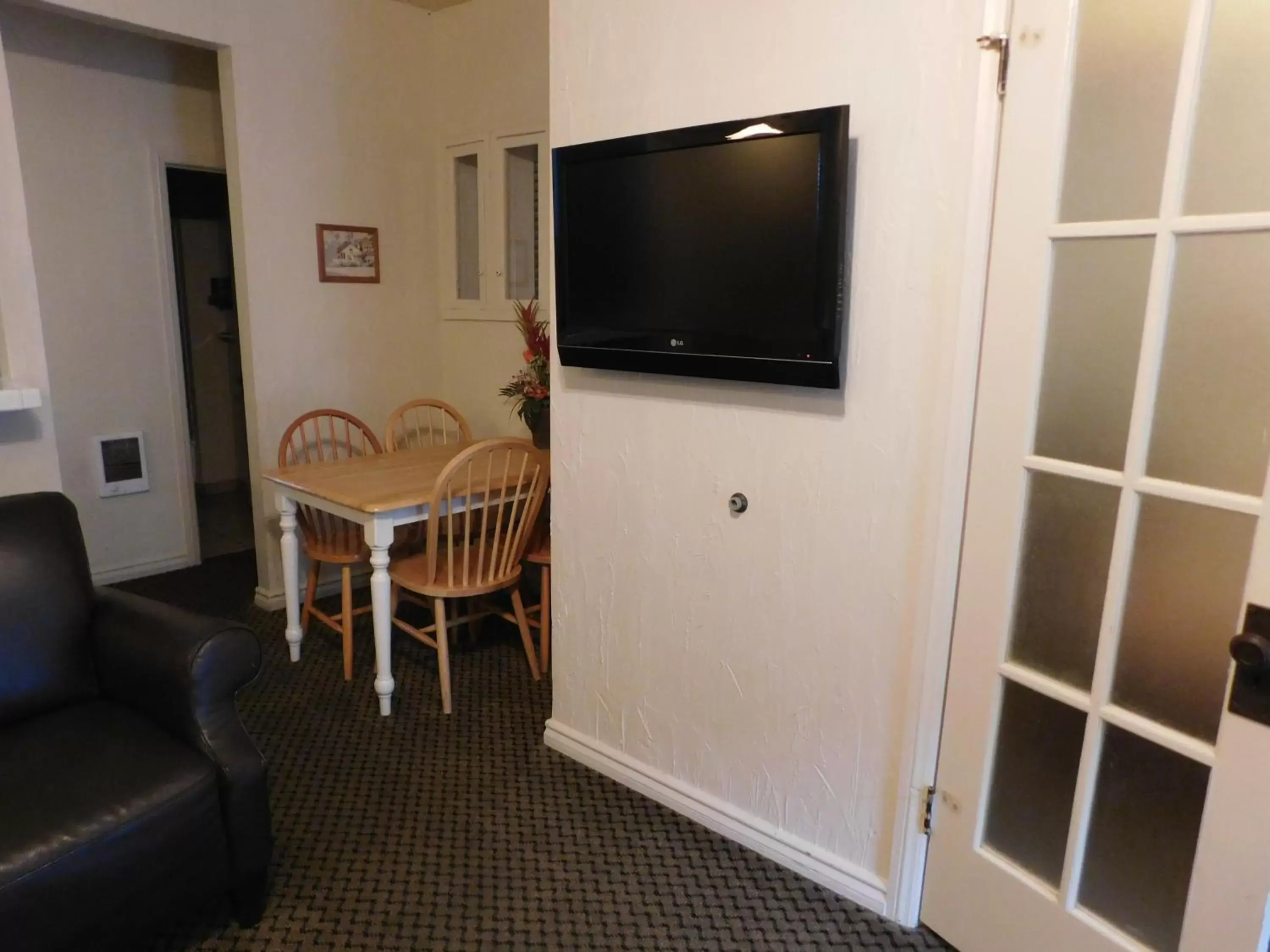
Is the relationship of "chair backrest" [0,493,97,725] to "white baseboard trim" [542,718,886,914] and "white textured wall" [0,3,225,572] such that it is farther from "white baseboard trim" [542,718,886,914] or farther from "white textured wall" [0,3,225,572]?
"white textured wall" [0,3,225,572]

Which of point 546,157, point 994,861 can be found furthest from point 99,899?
point 546,157

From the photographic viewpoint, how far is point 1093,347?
141cm

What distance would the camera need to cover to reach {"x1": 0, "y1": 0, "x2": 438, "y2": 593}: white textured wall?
3309mm

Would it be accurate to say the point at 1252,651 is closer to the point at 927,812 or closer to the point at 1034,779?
the point at 1034,779

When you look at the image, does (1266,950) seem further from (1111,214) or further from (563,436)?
(563,436)

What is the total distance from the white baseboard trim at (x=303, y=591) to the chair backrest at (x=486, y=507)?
0.90 m

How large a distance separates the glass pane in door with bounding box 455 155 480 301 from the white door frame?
280 cm

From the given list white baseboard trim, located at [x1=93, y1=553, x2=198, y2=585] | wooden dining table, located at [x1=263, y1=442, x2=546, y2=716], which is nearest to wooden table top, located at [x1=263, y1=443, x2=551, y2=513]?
wooden dining table, located at [x1=263, y1=442, x2=546, y2=716]

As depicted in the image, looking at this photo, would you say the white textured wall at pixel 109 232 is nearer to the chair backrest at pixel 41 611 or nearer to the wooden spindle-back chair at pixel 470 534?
the wooden spindle-back chair at pixel 470 534

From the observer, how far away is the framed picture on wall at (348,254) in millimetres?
3641

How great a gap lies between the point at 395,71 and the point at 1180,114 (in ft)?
11.3

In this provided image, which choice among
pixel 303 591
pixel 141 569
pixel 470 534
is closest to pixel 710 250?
pixel 470 534

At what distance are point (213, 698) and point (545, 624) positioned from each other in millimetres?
1489

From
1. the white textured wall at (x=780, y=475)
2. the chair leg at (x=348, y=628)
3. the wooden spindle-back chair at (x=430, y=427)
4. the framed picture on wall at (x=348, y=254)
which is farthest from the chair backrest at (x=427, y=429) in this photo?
the white textured wall at (x=780, y=475)
